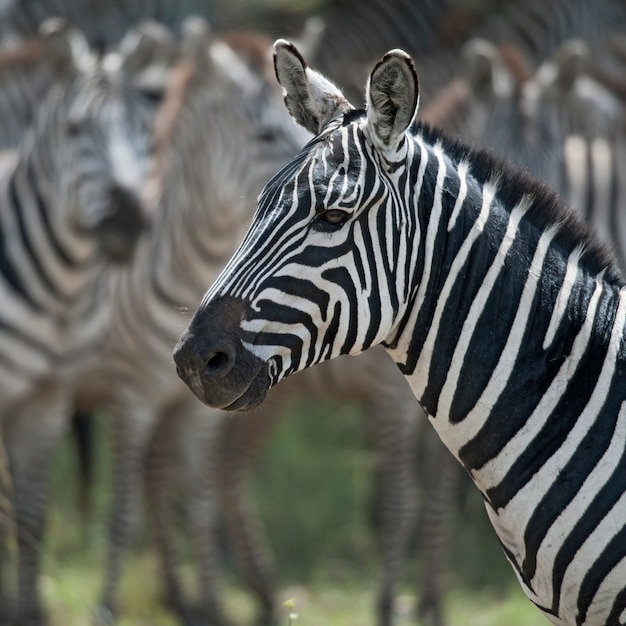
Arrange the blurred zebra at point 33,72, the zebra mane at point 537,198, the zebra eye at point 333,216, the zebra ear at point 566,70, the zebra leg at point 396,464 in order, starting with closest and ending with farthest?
the zebra eye at point 333,216 → the zebra mane at point 537,198 → the zebra leg at point 396,464 → the blurred zebra at point 33,72 → the zebra ear at point 566,70

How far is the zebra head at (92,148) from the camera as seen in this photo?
710 cm

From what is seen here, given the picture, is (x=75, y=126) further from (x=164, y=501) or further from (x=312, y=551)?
(x=312, y=551)

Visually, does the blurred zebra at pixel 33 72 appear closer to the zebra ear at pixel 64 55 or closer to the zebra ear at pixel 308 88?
the zebra ear at pixel 64 55

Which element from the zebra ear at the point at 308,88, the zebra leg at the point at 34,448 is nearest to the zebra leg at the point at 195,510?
the zebra leg at the point at 34,448

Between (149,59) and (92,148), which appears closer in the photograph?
(92,148)

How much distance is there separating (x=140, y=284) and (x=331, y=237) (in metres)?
4.97

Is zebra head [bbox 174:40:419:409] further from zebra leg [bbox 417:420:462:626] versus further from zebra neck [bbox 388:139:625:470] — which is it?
zebra leg [bbox 417:420:462:626]


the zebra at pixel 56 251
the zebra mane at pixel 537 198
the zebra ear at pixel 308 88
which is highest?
the zebra mane at pixel 537 198

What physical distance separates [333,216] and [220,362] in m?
0.52

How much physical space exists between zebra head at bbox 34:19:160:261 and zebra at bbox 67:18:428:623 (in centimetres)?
44

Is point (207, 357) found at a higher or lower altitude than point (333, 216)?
lower

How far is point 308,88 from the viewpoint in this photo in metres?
3.57

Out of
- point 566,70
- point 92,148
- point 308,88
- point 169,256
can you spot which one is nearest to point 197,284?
point 169,256

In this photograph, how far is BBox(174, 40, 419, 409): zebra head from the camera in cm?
321
